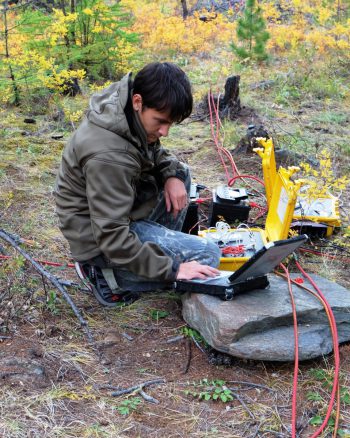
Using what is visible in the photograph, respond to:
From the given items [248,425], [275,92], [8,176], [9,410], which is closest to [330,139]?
[275,92]

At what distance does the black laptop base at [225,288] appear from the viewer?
7.89 feet

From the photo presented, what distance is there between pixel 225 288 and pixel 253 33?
6616 mm

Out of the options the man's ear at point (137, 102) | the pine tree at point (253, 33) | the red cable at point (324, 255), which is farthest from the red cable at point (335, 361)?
the pine tree at point (253, 33)

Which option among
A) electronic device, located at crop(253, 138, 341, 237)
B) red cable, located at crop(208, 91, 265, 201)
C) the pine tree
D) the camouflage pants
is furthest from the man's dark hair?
the pine tree

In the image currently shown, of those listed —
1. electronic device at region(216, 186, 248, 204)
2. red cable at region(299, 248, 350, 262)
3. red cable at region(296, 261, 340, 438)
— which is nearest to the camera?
red cable at region(296, 261, 340, 438)

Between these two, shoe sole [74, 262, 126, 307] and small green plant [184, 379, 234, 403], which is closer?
small green plant [184, 379, 234, 403]

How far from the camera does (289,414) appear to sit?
6.66 feet

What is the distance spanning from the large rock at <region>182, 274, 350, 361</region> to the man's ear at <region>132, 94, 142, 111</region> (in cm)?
93

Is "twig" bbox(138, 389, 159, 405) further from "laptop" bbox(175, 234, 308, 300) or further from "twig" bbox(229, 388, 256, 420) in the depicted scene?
"laptop" bbox(175, 234, 308, 300)

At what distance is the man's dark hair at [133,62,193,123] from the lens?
7.48 ft

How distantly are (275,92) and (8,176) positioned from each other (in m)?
4.11

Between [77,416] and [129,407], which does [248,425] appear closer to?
[129,407]

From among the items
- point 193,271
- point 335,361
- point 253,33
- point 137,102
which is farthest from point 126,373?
point 253,33

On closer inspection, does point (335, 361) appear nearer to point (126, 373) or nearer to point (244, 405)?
point (244, 405)
